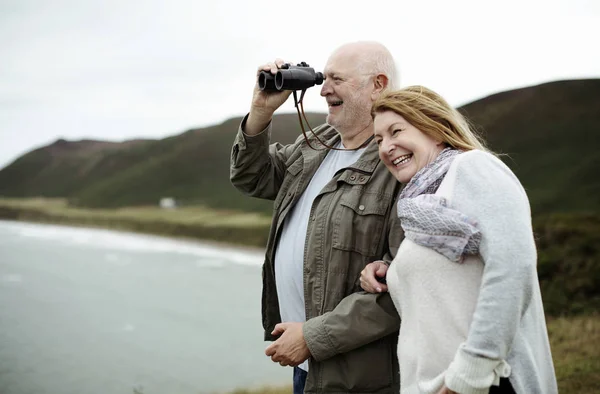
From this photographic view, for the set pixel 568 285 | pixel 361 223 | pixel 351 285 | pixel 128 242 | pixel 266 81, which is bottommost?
pixel 128 242

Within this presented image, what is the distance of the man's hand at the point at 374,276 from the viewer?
212 centimetres

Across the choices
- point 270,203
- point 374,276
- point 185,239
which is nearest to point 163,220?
point 185,239

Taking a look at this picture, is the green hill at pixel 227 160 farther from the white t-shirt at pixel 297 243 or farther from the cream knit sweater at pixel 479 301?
the cream knit sweater at pixel 479 301

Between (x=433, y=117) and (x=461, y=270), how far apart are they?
566 millimetres

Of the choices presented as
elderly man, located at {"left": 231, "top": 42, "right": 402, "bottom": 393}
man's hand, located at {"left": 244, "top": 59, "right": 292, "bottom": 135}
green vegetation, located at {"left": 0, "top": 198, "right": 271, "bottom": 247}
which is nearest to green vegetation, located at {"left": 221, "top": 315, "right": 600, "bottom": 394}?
elderly man, located at {"left": 231, "top": 42, "right": 402, "bottom": 393}

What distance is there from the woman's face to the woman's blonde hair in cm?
2

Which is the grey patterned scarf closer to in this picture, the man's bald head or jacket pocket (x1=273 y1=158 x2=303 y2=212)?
the man's bald head

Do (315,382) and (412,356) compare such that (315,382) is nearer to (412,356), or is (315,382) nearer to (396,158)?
(412,356)

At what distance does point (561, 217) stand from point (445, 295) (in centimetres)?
1548

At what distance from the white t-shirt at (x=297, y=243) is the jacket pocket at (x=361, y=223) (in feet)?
0.85

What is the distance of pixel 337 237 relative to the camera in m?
2.34

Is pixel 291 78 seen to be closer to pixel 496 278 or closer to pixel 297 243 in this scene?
pixel 297 243

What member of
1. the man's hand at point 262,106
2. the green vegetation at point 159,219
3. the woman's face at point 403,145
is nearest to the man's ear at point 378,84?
the man's hand at point 262,106

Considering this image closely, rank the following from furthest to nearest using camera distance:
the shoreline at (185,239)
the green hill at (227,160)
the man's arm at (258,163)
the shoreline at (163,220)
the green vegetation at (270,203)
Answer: the shoreline at (163,220) < the shoreline at (185,239) < the green hill at (227,160) < the green vegetation at (270,203) < the man's arm at (258,163)
